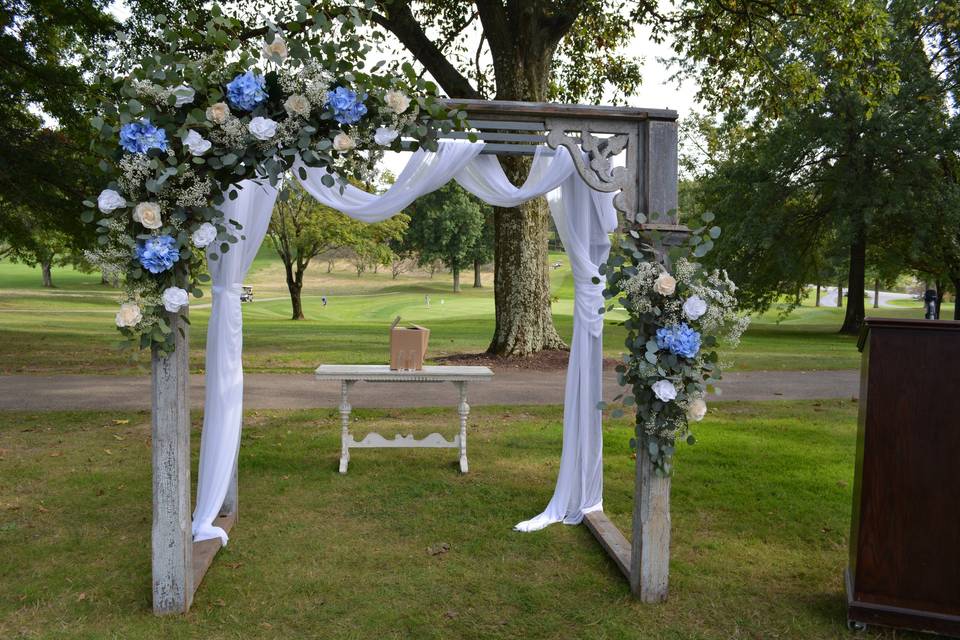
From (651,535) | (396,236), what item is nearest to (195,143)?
(651,535)

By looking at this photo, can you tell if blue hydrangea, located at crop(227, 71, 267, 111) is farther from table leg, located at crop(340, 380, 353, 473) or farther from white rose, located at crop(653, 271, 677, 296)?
table leg, located at crop(340, 380, 353, 473)

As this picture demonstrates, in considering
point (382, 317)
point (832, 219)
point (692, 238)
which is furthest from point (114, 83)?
point (382, 317)

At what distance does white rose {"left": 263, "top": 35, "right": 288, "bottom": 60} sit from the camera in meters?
4.03

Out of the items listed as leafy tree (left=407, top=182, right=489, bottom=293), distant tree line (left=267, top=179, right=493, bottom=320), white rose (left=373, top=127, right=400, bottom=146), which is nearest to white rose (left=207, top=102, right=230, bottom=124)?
white rose (left=373, top=127, right=400, bottom=146)

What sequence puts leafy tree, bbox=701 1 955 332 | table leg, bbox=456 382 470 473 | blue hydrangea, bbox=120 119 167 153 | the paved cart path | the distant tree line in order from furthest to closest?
the distant tree line < leafy tree, bbox=701 1 955 332 < the paved cart path < table leg, bbox=456 382 470 473 < blue hydrangea, bbox=120 119 167 153

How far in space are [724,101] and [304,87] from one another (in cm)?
1483

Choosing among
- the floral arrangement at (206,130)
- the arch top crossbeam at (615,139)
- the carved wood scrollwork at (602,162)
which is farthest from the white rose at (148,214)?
the carved wood scrollwork at (602,162)

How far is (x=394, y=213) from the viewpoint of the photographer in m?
5.41

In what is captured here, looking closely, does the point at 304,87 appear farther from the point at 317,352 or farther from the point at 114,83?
the point at 317,352

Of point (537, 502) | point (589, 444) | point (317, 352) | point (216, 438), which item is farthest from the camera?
point (317, 352)

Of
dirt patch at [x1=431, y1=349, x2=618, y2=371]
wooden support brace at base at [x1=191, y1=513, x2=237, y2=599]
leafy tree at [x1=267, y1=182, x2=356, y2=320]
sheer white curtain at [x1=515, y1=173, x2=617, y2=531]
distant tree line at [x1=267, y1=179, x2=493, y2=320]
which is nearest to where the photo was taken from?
wooden support brace at base at [x1=191, y1=513, x2=237, y2=599]

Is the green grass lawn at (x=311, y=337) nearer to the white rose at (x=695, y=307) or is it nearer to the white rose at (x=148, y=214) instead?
the white rose at (x=695, y=307)

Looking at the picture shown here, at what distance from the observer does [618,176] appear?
4812 millimetres

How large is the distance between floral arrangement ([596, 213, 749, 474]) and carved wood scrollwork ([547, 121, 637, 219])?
375mm
